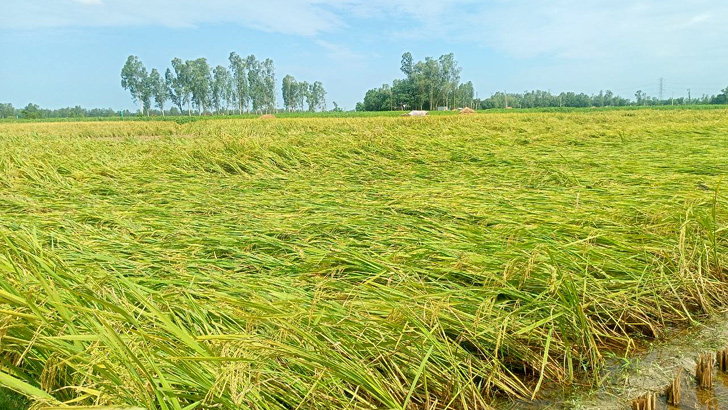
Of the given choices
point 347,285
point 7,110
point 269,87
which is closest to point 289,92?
point 269,87

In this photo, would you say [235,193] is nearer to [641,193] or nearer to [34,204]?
[34,204]

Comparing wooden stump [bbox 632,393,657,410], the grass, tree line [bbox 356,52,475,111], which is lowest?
wooden stump [bbox 632,393,657,410]

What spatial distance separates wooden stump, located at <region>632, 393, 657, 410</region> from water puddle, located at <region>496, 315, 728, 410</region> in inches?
2.2

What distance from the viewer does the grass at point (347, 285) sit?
118 cm

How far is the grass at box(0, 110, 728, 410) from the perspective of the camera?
3.87ft

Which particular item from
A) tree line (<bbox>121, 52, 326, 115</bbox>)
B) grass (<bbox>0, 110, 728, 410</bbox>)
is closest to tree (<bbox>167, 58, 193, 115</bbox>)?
tree line (<bbox>121, 52, 326, 115</bbox>)

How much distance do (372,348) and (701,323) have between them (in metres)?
1.59

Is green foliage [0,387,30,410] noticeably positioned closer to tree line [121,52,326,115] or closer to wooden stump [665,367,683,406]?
wooden stump [665,367,683,406]

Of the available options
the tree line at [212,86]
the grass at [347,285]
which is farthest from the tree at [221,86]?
the grass at [347,285]

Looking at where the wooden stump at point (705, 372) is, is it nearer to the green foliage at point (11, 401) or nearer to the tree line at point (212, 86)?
the green foliage at point (11, 401)

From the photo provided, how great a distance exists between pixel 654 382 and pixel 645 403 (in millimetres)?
262

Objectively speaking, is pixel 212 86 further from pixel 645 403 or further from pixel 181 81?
pixel 645 403

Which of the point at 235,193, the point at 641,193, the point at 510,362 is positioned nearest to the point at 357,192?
the point at 235,193

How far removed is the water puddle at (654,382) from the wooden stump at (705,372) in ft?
0.06
